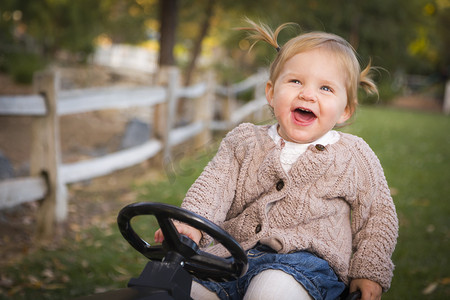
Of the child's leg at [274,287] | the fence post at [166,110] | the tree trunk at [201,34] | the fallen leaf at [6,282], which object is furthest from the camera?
the tree trunk at [201,34]

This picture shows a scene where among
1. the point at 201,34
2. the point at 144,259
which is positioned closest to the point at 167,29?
the point at 201,34

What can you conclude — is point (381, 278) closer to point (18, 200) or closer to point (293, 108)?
point (293, 108)

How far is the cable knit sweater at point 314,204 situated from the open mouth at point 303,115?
0.41ft

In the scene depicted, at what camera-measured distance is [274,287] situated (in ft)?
5.63

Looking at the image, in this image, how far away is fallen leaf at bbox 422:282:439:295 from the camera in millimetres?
3412

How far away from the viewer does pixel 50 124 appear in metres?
4.03

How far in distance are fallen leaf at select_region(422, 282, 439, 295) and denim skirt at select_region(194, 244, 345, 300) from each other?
1.77m

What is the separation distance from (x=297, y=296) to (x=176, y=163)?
5124 millimetres

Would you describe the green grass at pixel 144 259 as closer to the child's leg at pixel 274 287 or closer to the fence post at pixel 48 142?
the fence post at pixel 48 142

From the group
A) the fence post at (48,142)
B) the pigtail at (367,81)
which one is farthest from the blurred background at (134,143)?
the fence post at (48,142)

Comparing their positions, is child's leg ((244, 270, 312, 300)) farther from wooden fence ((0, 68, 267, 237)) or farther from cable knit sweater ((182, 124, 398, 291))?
wooden fence ((0, 68, 267, 237))

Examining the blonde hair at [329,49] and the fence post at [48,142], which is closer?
the blonde hair at [329,49]

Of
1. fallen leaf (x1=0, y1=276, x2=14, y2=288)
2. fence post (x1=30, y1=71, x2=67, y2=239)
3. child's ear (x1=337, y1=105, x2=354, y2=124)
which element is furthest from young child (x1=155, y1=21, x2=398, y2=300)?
fence post (x1=30, y1=71, x2=67, y2=239)

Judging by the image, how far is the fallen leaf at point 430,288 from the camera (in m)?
3.41
